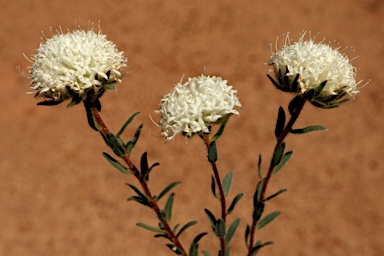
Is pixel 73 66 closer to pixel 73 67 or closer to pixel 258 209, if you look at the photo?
pixel 73 67

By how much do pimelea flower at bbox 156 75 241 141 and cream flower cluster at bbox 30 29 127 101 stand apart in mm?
168

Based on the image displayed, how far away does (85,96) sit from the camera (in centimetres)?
119

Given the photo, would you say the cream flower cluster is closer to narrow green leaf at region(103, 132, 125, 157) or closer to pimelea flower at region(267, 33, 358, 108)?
narrow green leaf at region(103, 132, 125, 157)

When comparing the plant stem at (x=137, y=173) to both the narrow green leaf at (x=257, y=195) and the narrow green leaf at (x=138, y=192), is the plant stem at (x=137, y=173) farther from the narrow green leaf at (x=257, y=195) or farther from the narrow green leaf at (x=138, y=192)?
the narrow green leaf at (x=257, y=195)

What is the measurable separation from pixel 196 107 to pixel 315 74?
0.30 meters

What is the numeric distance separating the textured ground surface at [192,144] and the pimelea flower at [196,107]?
175 cm

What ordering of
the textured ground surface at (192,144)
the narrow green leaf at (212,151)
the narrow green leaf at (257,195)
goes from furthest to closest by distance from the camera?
1. the textured ground surface at (192,144)
2. the narrow green leaf at (257,195)
3. the narrow green leaf at (212,151)

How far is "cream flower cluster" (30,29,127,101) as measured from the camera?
1190mm

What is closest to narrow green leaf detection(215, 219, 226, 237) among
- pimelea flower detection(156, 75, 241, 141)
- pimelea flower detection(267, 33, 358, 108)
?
pimelea flower detection(156, 75, 241, 141)

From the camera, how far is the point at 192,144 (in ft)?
10.9

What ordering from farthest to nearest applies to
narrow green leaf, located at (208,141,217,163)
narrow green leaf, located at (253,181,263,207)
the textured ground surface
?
the textured ground surface < narrow green leaf, located at (253,181,263,207) < narrow green leaf, located at (208,141,217,163)

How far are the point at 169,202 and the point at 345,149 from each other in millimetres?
2151

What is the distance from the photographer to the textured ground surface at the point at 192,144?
2.98 m

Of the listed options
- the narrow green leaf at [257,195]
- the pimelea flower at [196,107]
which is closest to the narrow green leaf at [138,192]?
the pimelea flower at [196,107]
